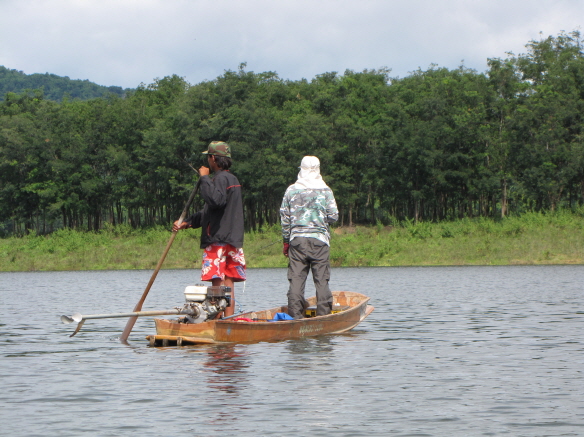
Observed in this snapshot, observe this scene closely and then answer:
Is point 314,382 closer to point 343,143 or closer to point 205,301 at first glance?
point 205,301

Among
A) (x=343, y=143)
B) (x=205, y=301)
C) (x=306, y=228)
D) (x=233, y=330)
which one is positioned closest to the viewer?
(x=233, y=330)

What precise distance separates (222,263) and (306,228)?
4.60 ft

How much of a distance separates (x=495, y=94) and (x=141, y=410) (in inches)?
2709

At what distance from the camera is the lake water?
21.2ft

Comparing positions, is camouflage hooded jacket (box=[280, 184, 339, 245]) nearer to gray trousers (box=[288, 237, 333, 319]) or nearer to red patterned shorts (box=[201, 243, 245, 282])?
gray trousers (box=[288, 237, 333, 319])

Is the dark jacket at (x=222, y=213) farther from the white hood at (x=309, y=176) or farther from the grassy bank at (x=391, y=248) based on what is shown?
the grassy bank at (x=391, y=248)

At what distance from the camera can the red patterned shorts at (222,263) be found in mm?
11477

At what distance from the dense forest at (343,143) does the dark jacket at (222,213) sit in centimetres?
5263

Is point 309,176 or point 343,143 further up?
point 343,143

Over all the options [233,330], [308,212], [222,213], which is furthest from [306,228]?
[233,330]

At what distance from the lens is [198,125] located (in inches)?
3046

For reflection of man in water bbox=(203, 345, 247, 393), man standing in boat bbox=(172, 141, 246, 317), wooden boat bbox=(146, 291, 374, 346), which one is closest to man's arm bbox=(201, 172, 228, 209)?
man standing in boat bbox=(172, 141, 246, 317)

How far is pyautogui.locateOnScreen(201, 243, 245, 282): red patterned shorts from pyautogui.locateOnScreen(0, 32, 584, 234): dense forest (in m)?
52.5

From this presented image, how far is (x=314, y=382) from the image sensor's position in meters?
8.34
